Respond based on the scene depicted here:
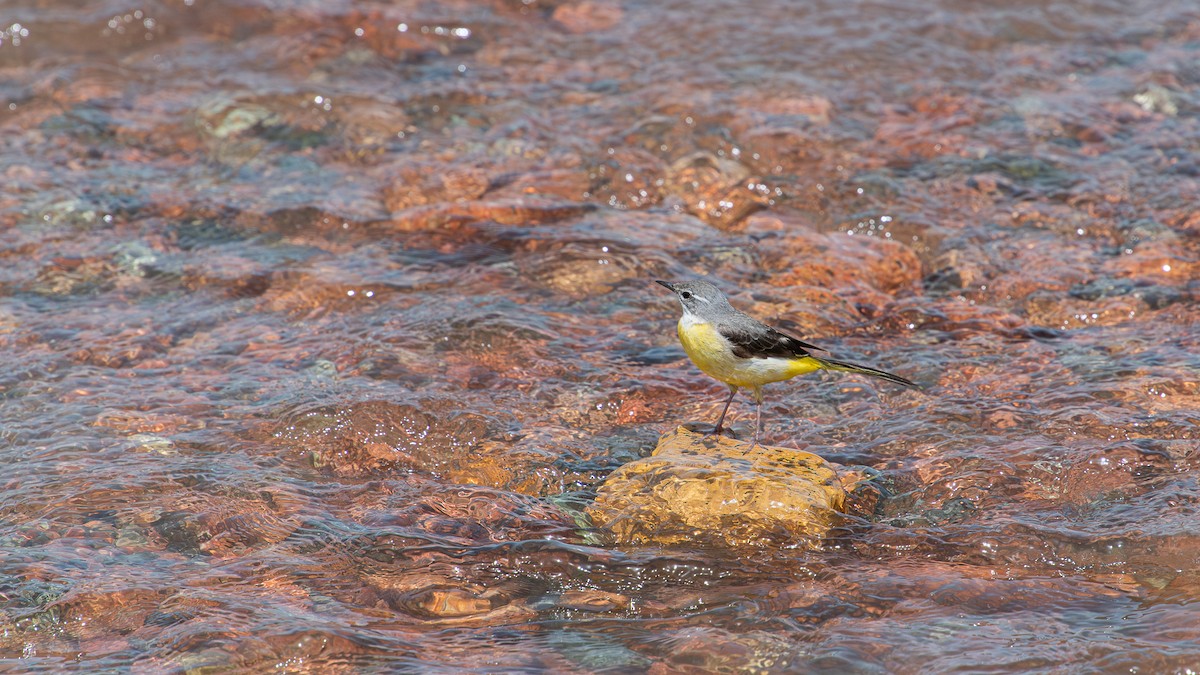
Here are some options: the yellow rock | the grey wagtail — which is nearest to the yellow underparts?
the grey wagtail

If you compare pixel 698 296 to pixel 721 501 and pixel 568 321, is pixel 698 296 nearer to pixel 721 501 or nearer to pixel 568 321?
pixel 721 501

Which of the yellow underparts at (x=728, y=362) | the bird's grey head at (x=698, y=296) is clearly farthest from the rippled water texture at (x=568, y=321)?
the bird's grey head at (x=698, y=296)

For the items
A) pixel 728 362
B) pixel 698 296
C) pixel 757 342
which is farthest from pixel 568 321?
pixel 757 342

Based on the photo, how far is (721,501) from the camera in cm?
620

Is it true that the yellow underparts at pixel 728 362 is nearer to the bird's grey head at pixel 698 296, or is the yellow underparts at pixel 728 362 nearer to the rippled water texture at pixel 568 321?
the bird's grey head at pixel 698 296

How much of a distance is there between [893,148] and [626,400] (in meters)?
4.55

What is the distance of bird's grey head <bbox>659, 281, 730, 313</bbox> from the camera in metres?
6.89

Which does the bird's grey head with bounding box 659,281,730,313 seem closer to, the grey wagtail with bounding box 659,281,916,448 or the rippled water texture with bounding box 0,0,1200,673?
the grey wagtail with bounding box 659,281,916,448

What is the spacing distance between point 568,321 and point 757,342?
2.05 m

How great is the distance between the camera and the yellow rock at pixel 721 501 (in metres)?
6.11

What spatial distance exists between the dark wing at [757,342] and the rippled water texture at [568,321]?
0.71 m

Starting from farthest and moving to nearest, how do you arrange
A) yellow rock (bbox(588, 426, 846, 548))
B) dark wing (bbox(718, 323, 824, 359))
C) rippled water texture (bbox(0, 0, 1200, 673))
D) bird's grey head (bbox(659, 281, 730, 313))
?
bird's grey head (bbox(659, 281, 730, 313))
dark wing (bbox(718, 323, 824, 359))
yellow rock (bbox(588, 426, 846, 548))
rippled water texture (bbox(0, 0, 1200, 673))

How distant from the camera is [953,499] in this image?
6430 mm

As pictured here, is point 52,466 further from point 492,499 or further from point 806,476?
point 806,476
